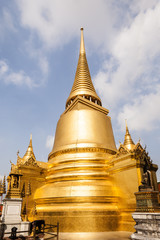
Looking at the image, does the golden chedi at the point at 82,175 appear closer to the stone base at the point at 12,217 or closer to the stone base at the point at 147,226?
the stone base at the point at 12,217

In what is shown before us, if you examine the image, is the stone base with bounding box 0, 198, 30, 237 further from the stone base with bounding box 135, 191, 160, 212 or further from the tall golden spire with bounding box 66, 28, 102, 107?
the tall golden spire with bounding box 66, 28, 102, 107

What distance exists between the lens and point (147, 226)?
6.41 metres

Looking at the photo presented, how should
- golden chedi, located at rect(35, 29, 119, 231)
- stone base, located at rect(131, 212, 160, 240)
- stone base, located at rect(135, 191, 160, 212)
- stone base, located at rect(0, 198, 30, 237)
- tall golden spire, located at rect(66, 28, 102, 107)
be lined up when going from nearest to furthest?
stone base, located at rect(131, 212, 160, 240), stone base, located at rect(135, 191, 160, 212), stone base, located at rect(0, 198, 30, 237), golden chedi, located at rect(35, 29, 119, 231), tall golden spire, located at rect(66, 28, 102, 107)

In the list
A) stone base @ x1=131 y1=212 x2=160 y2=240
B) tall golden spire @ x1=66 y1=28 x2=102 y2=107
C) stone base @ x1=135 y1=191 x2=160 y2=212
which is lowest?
stone base @ x1=131 y1=212 x2=160 y2=240

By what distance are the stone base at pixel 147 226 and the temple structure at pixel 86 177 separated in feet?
8.46

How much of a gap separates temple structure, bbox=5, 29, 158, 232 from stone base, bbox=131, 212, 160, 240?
2.58m

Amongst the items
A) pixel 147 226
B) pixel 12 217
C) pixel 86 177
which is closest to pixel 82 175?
pixel 86 177

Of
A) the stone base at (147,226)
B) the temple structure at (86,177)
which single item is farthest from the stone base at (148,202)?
the temple structure at (86,177)

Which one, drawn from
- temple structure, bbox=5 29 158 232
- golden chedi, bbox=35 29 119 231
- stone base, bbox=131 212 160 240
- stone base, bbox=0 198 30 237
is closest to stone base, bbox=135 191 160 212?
stone base, bbox=131 212 160 240

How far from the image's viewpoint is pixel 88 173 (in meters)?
11.6

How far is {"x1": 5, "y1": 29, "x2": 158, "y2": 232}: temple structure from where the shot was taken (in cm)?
944

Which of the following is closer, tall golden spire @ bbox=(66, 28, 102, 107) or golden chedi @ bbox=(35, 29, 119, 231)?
golden chedi @ bbox=(35, 29, 119, 231)

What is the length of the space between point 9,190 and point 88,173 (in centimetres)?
479

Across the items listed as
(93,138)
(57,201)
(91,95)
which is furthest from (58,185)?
(91,95)
